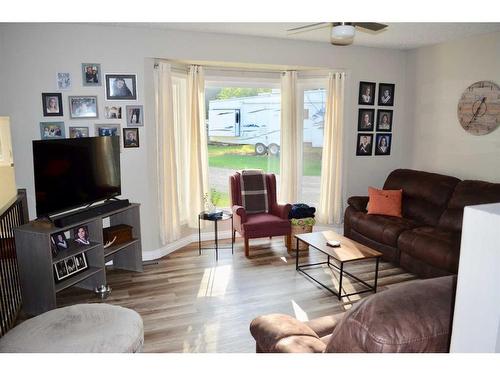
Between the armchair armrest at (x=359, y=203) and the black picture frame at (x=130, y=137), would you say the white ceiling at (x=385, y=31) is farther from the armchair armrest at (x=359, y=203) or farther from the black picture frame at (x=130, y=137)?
the armchair armrest at (x=359, y=203)

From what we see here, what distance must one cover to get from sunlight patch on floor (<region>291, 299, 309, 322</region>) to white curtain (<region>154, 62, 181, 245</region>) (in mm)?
1937

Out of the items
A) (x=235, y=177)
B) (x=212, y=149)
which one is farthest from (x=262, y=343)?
(x=212, y=149)

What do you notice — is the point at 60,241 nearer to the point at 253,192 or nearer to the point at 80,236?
the point at 80,236

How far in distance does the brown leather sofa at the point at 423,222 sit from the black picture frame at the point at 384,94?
1005mm

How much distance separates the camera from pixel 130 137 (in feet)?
13.8

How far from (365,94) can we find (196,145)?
2.46 meters

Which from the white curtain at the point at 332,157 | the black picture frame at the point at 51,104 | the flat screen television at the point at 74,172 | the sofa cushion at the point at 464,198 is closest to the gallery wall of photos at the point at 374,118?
the white curtain at the point at 332,157

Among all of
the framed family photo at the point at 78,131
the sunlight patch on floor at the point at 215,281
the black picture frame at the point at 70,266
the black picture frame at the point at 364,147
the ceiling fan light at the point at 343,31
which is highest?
the ceiling fan light at the point at 343,31

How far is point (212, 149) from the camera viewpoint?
5.43 m

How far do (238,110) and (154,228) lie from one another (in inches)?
81.6

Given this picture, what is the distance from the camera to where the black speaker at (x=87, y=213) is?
323 cm

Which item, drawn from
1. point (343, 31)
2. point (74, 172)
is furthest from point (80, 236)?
point (343, 31)

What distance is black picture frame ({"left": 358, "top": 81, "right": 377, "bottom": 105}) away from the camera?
525 centimetres
